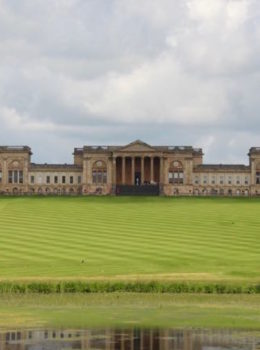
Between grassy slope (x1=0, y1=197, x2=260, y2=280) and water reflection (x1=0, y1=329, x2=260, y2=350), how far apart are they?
613 inches

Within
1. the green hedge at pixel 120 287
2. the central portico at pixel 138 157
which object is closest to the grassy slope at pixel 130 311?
the green hedge at pixel 120 287

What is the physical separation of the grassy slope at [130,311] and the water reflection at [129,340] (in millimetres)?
1227

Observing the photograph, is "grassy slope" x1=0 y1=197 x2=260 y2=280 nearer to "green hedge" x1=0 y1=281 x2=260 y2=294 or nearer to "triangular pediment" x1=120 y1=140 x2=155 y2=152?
"green hedge" x1=0 y1=281 x2=260 y2=294

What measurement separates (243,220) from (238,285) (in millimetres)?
47349

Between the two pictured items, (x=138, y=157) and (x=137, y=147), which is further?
(x=138, y=157)

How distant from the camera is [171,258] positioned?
53219 mm

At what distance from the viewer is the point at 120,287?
4109 cm

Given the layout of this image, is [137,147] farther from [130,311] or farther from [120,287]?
[130,311]

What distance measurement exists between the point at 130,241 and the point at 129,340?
37.8m

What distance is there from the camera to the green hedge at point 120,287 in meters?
40.5

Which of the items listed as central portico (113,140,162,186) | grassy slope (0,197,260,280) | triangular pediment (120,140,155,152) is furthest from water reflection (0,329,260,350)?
triangular pediment (120,140,155,152)

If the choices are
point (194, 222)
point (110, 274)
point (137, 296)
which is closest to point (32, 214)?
point (194, 222)

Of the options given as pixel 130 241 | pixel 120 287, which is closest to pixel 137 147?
pixel 130 241

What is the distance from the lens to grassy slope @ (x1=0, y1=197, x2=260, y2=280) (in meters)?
47.7
